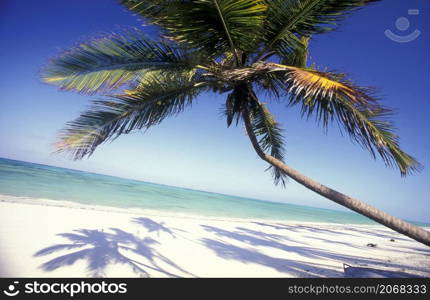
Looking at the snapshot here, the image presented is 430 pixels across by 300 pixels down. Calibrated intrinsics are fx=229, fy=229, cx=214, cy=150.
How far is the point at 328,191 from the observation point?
8.34 feet

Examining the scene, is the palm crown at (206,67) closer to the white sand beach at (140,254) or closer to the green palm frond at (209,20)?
the green palm frond at (209,20)

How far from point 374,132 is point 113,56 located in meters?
3.45

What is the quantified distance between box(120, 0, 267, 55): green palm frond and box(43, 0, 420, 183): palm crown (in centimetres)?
1

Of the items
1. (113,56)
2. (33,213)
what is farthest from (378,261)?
(33,213)

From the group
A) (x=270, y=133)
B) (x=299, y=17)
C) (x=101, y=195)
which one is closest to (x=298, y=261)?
(x=270, y=133)

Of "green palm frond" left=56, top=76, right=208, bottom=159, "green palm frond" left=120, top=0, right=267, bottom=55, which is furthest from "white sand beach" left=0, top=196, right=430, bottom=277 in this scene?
"green palm frond" left=120, top=0, right=267, bottom=55

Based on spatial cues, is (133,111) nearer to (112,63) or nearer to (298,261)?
(112,63)

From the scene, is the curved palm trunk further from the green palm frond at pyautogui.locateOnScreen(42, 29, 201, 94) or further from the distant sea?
the distant sea

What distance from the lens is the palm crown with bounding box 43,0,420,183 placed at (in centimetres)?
264

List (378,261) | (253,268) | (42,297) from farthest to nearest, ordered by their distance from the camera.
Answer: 1. (378,261)
2. (253,268)
3. (42,297)

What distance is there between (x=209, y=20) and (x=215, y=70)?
0.77 meters

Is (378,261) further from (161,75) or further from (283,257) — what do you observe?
(161,75)

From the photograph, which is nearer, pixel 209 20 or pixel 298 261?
pixel 209 20

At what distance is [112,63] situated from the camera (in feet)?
10.3
